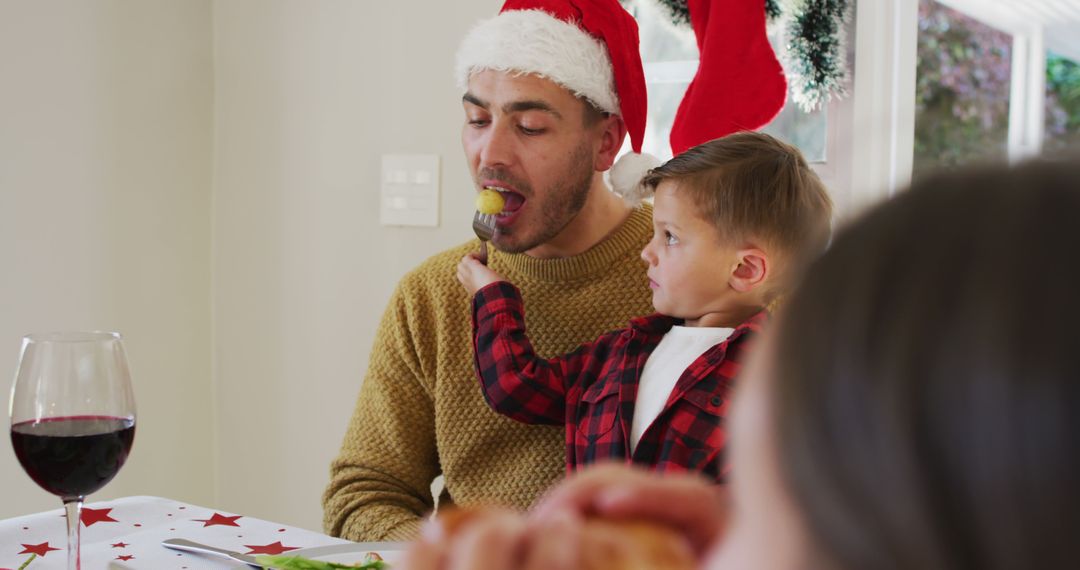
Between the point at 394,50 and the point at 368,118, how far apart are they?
0.17 meters

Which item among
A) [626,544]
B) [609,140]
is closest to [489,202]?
[609,140]

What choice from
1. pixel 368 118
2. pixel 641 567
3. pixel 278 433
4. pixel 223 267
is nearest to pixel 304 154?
pixel 368 118

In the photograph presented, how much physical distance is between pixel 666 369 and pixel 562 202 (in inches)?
15.9

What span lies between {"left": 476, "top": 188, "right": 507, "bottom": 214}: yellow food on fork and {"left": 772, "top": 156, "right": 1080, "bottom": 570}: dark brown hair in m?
1.28

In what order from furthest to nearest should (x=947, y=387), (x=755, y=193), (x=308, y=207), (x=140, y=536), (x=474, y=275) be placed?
(x=308, y=207)
(x=474, y=275)
(x=755, y=193)
(x=140, y=536)
(x=947, y=387)

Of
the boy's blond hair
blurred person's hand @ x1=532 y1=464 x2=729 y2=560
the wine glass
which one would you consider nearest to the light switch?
the boy's blond hair

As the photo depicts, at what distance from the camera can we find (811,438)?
267 millimetres

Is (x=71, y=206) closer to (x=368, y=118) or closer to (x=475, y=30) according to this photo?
(x=368, y=118)

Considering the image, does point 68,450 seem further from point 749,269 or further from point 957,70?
point 957,70

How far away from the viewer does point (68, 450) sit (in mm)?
869

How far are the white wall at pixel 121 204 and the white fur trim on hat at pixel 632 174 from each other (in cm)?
132

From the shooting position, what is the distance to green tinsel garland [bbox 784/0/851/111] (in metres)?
1.84

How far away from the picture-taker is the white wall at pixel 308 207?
230cm

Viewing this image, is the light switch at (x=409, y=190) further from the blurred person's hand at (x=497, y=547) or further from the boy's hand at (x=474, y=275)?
the blurred person's hand at (x=497, y=547)
